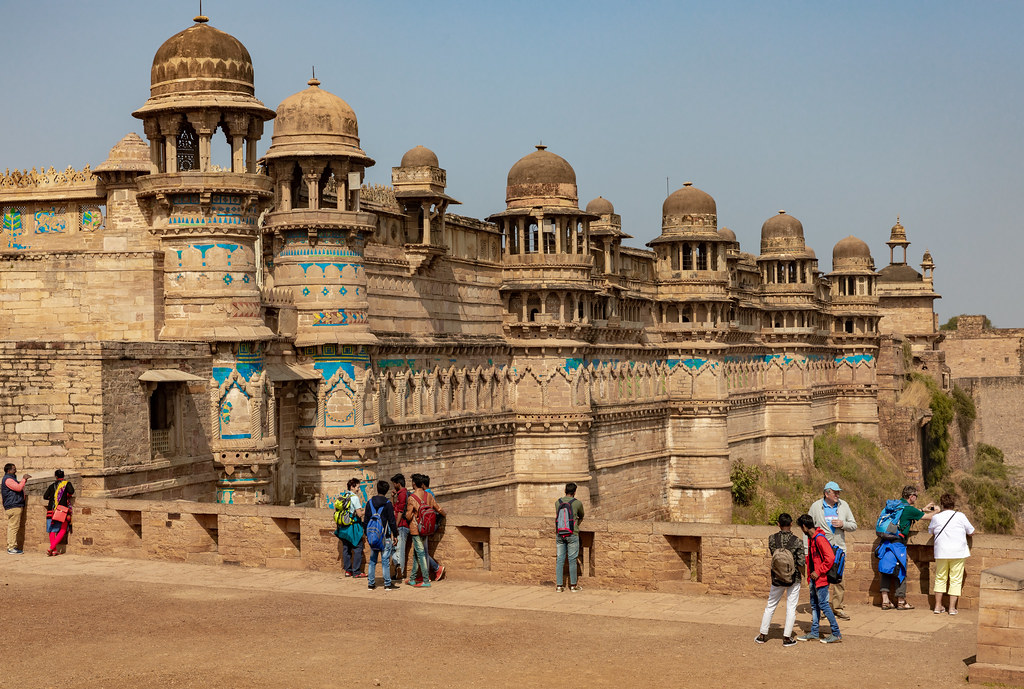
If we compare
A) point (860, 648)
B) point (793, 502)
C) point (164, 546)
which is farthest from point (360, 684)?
point (793, 502)

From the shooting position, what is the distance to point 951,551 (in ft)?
48.6

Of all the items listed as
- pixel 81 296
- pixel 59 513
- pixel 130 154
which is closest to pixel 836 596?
pixel 59 513

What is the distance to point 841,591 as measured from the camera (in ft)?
49.1

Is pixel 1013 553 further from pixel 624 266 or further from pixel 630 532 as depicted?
pixel 624 266

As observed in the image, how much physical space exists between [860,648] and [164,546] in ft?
31.6

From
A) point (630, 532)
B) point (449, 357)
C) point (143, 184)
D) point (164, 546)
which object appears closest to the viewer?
point (630, 532)

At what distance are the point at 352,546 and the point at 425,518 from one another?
1.03 meters

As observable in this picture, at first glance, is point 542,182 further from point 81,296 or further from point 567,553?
point 567,553

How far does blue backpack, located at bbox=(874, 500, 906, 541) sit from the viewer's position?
1508 cm

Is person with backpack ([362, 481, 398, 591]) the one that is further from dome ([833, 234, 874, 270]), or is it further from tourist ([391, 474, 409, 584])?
dome ([833, 234, 874, 270])

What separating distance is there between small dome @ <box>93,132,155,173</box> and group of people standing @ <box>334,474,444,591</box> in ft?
37.3

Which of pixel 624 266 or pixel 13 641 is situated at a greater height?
pixel 624 266

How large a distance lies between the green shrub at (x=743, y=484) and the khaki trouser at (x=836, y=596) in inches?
1292

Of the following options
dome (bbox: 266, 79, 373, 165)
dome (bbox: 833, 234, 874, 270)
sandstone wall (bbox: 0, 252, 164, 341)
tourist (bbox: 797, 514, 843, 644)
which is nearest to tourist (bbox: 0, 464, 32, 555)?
sandstone wall (bbox: 0, 252, 164, 341)
